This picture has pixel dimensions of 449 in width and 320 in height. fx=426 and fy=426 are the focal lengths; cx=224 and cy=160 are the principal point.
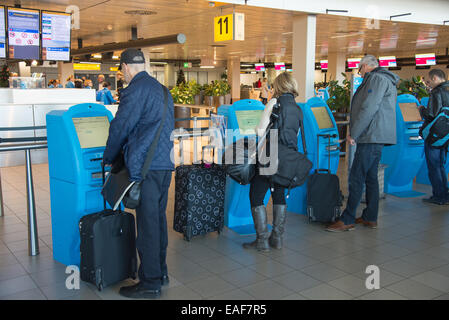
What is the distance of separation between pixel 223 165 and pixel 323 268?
119 cm

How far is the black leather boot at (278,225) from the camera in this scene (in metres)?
3.77

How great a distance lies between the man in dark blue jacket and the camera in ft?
8.84

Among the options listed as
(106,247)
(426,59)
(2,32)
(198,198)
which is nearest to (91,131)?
(106,247)

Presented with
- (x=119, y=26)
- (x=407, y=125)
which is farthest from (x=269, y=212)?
(x=119, y=26)

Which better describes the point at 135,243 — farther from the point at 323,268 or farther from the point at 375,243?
the point at 375,243

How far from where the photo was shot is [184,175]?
3889 millimetres

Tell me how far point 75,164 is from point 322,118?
2947 mm

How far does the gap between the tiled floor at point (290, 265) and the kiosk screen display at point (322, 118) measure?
1115 mm

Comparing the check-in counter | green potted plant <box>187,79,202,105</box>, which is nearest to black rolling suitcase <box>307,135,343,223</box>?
the check-in counter

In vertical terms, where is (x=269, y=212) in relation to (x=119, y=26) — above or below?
below

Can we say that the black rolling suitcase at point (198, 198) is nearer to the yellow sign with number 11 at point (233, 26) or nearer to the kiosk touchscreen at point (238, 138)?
the kiosk touchscreen at point (238, 138)

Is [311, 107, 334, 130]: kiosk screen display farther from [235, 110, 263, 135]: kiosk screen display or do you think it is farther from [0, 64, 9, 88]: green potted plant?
[0, 64, 9, 88]: green potted plant

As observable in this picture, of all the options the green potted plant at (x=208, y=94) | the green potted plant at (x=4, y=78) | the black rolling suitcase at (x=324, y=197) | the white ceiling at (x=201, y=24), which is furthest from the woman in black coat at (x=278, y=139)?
the green potted plant at (x=208, y=94)

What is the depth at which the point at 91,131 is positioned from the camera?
3211 millimetres
